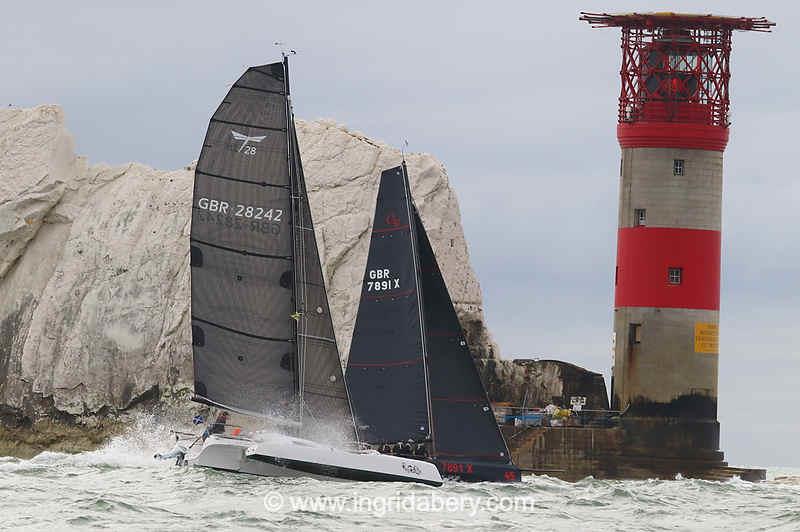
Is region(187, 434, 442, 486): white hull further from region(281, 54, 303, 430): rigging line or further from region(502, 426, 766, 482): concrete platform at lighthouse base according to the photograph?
region(502, 426, 766, 482): concrete platform at lighthouse base

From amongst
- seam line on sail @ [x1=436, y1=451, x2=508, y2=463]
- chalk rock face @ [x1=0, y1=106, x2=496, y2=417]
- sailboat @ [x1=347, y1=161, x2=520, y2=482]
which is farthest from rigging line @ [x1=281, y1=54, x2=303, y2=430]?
chalk rock face @ [x1=0, y1=106, x2=496, y2=417]

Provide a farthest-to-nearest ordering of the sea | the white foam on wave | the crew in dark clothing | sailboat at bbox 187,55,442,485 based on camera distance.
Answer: the white foam on wave, the crew in dark clothing, sailboat at bbox 187,55,442,485, the sea

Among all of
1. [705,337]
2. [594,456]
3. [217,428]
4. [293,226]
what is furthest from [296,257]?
[705,337]

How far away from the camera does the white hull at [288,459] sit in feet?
129

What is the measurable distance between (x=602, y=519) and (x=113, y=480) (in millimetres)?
9581

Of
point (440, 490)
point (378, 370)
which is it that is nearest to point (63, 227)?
point (378, 370)

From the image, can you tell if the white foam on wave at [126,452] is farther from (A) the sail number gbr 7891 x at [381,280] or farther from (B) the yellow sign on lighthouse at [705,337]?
(B) the yellow sign on lighthouse at [705,337]

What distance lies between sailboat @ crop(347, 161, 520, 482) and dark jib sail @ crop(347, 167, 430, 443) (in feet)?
0.07

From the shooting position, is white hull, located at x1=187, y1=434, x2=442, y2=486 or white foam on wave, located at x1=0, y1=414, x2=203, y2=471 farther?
white foam on wave, located at x1=0, y1=414, x2=203, y2=471

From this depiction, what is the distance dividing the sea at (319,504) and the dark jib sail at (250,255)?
6.49ft

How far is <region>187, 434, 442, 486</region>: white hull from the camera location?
129 feet

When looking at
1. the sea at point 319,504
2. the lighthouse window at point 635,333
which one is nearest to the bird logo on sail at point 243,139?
the sea at point 319,504

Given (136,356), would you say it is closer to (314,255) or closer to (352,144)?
(352,144)

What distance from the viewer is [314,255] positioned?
A: 40.7 metres
